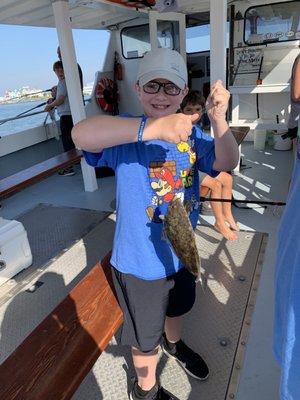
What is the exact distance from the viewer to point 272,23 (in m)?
5.32

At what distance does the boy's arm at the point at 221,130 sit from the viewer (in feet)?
3.78

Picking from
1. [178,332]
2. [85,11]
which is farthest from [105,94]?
[178,332]

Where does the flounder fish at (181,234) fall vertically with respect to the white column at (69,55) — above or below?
below

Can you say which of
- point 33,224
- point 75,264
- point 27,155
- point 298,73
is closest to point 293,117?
point 298,73

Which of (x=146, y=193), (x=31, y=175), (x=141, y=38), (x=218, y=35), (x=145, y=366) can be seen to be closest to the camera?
(x=146, y=193)

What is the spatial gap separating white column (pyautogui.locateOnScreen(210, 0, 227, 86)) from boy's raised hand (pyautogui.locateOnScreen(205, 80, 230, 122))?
309cm

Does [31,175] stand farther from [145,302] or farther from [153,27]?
[153,27]

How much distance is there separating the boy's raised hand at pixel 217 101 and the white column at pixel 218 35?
3087 millimetres

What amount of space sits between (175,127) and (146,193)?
1.57 feet

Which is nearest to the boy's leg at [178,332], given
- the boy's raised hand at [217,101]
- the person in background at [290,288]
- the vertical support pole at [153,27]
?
the person in background at [290,288]

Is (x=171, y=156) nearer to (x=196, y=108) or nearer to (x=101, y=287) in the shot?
(x=101, y=287)

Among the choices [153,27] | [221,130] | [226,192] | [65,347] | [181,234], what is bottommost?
[226,192]

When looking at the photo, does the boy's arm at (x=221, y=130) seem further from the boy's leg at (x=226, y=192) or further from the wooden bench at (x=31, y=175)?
the wooden bench at (x=31, y=175)

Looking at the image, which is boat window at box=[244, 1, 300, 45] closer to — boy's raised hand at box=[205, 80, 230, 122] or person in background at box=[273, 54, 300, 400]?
boy's raised hand at box=[205, 80, 230, 122]
